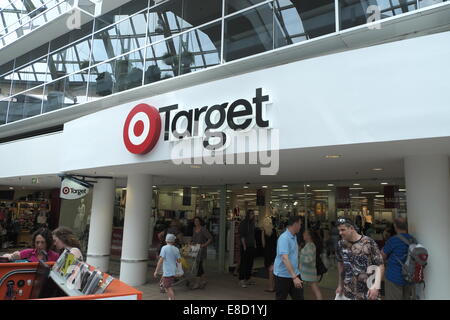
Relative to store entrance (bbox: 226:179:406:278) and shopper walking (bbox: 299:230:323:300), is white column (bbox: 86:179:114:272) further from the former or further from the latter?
shopper walking (bbox: 299:230:323:300)

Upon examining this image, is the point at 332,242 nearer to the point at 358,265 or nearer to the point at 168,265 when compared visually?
the point at 168,265

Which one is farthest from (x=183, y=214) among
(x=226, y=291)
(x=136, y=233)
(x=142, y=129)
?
(x=142, y=129)

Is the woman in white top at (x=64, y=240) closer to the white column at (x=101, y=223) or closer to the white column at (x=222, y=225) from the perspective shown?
the white column at (x=101, y=223)

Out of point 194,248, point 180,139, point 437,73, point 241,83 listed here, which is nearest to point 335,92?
point 437,73

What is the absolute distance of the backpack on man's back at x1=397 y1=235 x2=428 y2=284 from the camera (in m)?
5.11

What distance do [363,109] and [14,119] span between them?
1548 centimetres

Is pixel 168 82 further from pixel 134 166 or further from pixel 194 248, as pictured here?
pixel 194 248

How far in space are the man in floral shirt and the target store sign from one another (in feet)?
26.4

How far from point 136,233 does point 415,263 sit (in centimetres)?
688

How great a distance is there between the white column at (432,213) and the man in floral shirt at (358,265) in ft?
6.07

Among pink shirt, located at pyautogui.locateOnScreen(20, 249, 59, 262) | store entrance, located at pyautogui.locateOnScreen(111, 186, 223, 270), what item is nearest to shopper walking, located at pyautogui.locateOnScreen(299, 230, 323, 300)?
pink shirt, located at pyautogui.locateOnScreen(20, 249, 59, 262)

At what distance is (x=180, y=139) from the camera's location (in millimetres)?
6867

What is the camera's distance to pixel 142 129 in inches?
293

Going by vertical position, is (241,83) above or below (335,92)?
above
